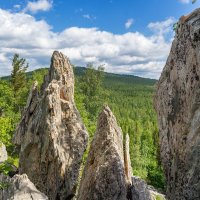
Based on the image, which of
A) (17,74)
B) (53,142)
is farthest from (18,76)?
(53,142)

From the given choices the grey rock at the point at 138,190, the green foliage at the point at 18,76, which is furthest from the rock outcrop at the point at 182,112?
the green foliage at the point at 18,76

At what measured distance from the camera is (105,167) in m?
19.0

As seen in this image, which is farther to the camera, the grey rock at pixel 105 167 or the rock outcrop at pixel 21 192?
the grey rock at pixel 105 167

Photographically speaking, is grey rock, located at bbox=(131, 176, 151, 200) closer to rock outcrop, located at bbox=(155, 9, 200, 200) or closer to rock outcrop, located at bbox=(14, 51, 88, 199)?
rock outcrop, located at bbox=(155, 9, 200, 200)

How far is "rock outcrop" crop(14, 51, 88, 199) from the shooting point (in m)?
24.6

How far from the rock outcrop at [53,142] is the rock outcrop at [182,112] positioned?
1172cm

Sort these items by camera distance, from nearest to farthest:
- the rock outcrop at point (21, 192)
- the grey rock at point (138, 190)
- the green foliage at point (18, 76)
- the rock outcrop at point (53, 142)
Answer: the rock outcrop at point (21, 192), the grey rock at point (138, 190), the rock outcrop at point (53, 142), the green foliage at point (18, 76)

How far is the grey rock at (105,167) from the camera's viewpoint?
1866cm

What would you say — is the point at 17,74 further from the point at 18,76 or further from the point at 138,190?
the point at 138,190

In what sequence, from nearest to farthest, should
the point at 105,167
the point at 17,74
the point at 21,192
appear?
the point at 21,192, the point at 105,167, the point at 17,74

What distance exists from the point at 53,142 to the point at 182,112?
13.8 metres

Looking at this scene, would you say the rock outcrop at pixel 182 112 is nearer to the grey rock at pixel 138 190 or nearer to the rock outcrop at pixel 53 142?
the grey rock at pixel 138 190

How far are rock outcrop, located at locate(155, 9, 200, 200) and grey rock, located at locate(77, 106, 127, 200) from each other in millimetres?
5109

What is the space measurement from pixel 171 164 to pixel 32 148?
49.0 feet
